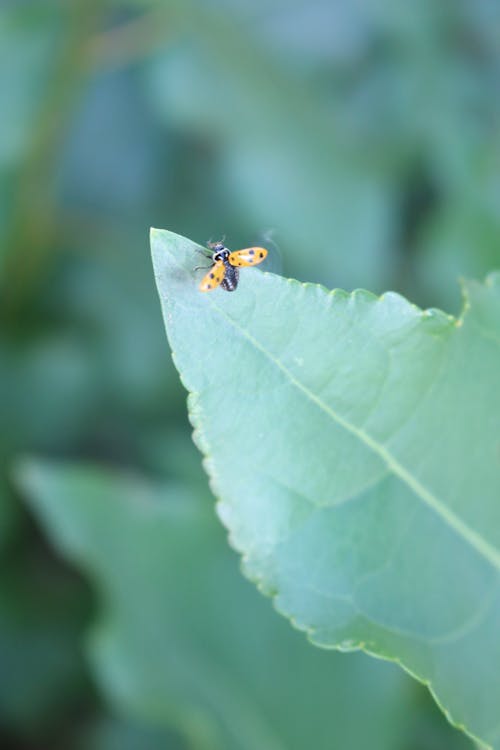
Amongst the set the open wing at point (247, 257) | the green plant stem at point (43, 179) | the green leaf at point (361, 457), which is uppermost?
the green plant stem at point (43, 179)

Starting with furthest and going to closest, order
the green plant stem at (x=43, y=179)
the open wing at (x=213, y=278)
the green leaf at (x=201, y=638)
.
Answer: the green plant stem at (x=43, y=179), the green leaf at (x=201, y=638), the open wing at (x=213, y=278)

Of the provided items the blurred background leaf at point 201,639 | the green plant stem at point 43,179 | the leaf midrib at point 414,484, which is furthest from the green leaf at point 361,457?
the green plant stem at point 43,179

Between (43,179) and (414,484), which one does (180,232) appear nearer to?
(43,179)

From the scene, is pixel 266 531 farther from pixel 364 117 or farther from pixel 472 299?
pixel 364 117

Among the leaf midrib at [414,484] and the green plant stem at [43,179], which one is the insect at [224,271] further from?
the green plant stem at [43,179]

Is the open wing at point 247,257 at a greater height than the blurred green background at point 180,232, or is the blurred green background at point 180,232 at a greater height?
the blurred green background at point 180,232

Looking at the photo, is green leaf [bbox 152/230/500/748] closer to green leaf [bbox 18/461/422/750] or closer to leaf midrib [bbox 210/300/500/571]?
leaf midrib [bbox 210/300/500/571]

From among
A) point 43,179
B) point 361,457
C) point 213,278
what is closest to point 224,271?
point 213,278

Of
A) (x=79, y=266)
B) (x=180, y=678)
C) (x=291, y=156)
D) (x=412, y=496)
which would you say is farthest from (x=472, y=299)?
(x=79, y=266)
